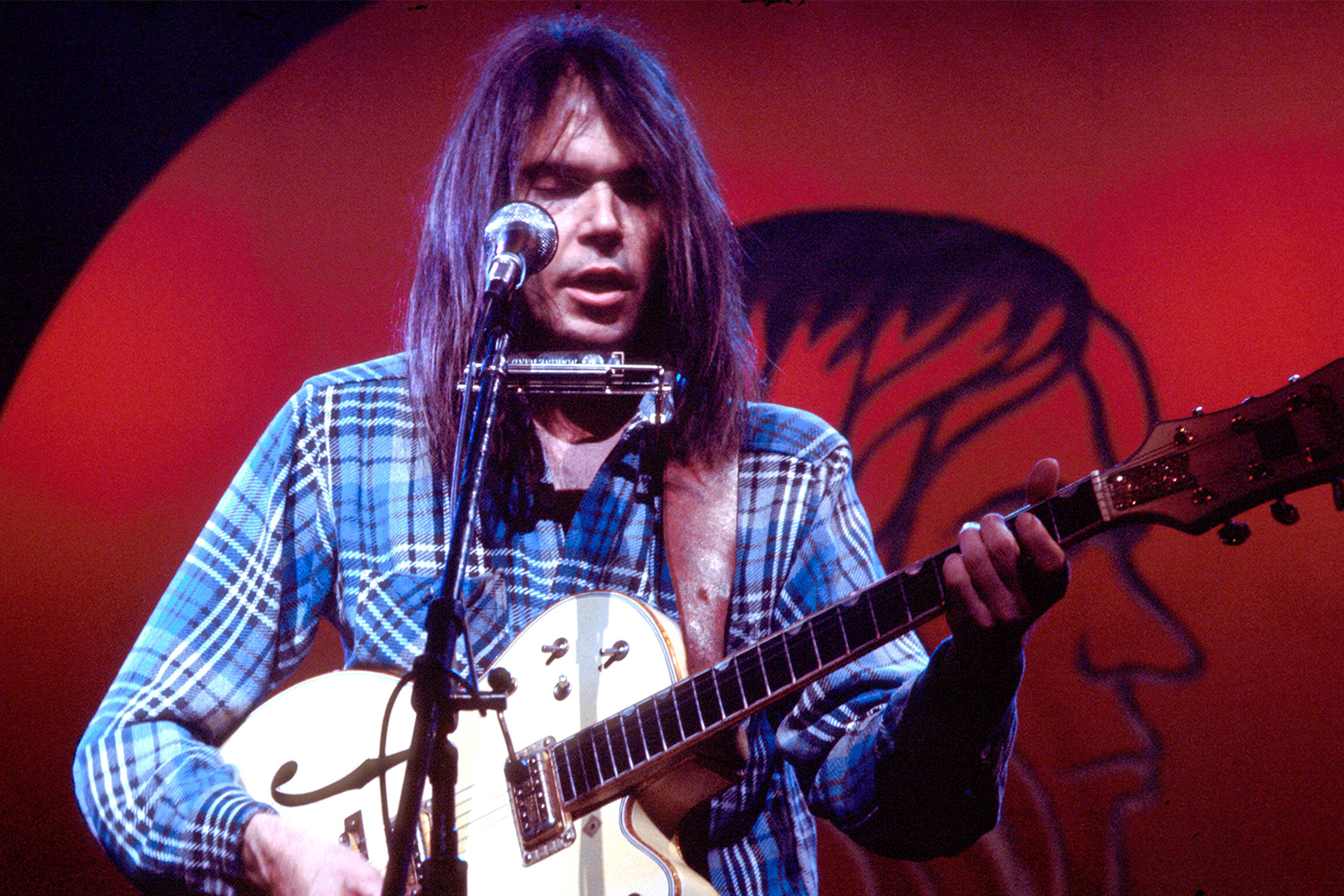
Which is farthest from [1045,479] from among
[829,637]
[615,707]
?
[615,707]

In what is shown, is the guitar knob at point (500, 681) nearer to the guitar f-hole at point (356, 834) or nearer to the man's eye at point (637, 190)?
the guitar f-hole at point (356, 834)

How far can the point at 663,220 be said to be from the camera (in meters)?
2.18

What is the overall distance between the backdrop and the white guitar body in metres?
0.83

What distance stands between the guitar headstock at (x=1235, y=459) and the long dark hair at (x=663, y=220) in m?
0.89

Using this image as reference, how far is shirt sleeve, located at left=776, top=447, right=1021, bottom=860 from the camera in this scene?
58.6 inches

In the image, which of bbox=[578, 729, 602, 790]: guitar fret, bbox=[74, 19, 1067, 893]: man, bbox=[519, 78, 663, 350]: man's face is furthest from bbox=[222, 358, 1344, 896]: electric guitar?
bbox=[519, 78, 663, 350]: man's face

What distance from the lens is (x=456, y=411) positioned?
6.95ft

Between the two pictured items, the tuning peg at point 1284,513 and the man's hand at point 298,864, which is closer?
the tuning peg at point 1284,513

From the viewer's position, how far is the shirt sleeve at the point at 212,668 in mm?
1708

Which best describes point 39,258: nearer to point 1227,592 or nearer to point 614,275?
point 614,275

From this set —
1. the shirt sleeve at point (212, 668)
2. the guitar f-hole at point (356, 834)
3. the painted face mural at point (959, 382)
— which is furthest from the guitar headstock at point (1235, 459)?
the shirt sleeve at point (212, 668)

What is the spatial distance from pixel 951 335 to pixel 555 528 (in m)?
1.21

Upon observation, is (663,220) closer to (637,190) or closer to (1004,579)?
(637,190)

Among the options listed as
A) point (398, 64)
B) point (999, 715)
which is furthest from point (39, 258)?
point (999, 715)
